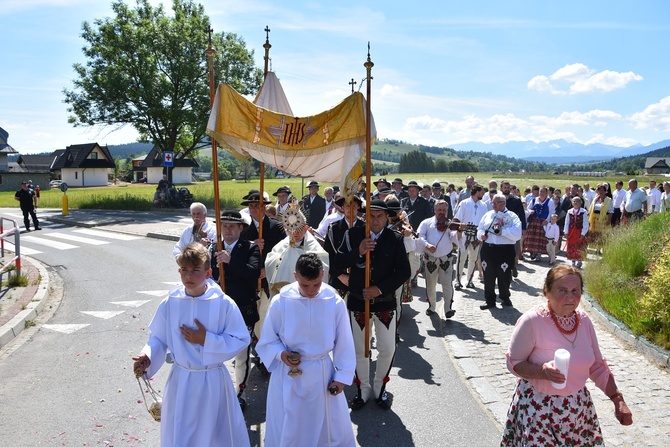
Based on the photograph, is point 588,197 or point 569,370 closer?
point 569,370

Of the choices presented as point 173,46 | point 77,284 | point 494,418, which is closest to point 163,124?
point 173,46

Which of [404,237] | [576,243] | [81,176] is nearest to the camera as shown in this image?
[404,237]

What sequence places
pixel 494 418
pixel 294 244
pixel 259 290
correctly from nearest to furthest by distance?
1. pixel 494 418
2. pixel 294 244
3. pixel 259 290

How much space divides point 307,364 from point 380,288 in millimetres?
1750

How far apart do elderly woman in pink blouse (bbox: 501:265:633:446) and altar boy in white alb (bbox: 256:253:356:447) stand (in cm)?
133

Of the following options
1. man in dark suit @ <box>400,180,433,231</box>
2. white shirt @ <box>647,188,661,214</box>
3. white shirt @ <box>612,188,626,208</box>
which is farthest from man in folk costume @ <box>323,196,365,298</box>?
white shirt @ <box>647,188,661,214</box>

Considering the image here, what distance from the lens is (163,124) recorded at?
30.3 m

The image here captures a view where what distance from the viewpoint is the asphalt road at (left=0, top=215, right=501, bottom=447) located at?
509 cm

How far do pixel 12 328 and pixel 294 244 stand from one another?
5245 millimetres

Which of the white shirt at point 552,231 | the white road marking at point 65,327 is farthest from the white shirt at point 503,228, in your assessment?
the white road marking at point 65,327

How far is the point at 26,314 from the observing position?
9.13 metres

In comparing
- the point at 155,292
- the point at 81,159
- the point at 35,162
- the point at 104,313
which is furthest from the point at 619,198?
the point at 35,162

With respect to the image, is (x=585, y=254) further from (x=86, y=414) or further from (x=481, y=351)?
(x=86, y=414)

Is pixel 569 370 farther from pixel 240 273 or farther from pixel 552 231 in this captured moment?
pixel 552 231
